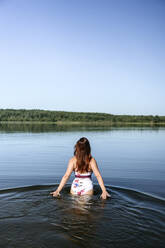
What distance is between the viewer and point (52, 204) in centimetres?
664

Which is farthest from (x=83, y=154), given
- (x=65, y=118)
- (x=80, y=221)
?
(x=65, y=118)

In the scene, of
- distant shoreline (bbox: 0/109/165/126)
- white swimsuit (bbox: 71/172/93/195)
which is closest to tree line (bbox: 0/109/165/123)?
distant shoreline (bbox: 0/109/165/126)

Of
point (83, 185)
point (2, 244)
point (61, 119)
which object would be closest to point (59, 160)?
point (83, 185)

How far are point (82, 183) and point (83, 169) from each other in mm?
463

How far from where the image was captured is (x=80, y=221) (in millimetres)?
5453

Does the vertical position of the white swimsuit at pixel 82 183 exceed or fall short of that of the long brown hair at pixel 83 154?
it falls short

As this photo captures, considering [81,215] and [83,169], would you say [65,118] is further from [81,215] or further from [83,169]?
[81,215]

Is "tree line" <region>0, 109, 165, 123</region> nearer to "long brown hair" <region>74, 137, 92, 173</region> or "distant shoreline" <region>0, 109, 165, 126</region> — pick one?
"distant shoreline" <region>0, 109, 165, 126</region>

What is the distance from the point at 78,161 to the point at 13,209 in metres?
2.12

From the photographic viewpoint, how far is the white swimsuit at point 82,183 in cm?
711

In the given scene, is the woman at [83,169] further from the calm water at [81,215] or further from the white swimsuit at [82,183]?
the calm water at [81,215]

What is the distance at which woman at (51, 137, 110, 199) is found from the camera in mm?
6906

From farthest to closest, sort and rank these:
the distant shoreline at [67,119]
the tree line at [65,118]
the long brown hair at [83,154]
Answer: the tree line at [65,118]
the distant shoreline at [67,119]
the long brown hair at [83,154]

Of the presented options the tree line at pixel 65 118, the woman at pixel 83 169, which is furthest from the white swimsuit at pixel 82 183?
the tree line at pixel 65 118
